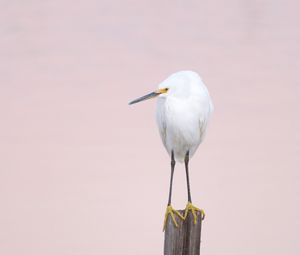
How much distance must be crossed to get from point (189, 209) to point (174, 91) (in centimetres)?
98

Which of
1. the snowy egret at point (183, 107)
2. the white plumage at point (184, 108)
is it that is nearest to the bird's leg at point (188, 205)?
the snowy egret at point (183, 107)

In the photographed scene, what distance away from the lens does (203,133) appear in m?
4.37

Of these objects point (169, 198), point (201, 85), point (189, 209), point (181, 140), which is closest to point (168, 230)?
point (189, 209)

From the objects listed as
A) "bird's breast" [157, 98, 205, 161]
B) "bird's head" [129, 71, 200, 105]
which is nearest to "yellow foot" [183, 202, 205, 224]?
"bird's breast" [157, 98, 205, 161]

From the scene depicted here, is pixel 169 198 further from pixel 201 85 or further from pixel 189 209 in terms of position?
pixel 201 85

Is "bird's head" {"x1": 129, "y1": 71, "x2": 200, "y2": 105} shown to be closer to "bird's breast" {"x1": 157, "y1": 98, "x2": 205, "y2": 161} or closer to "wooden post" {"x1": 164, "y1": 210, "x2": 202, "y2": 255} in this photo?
"bird's breast" {"x1": 157, "y1": 98, "x2": 205, "y2": 161}

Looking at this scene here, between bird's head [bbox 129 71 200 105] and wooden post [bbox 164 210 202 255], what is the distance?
1.10 m

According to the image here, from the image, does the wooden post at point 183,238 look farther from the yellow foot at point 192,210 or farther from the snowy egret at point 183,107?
the snowy egret at point 183,107

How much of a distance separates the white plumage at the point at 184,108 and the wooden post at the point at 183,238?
3.10 feet

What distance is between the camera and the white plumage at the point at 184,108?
4039mm

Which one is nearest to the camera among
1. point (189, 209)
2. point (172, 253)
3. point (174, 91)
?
point (172, 253)

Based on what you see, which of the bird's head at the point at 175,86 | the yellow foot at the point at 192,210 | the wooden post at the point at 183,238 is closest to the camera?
the wooden post at the point at 183,238

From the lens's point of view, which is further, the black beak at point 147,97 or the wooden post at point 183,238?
the black beak at point 147,97

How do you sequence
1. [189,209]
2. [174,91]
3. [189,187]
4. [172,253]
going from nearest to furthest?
1. [172,253]
2. [189,209]
3. [174,91]
4. [189,187]
